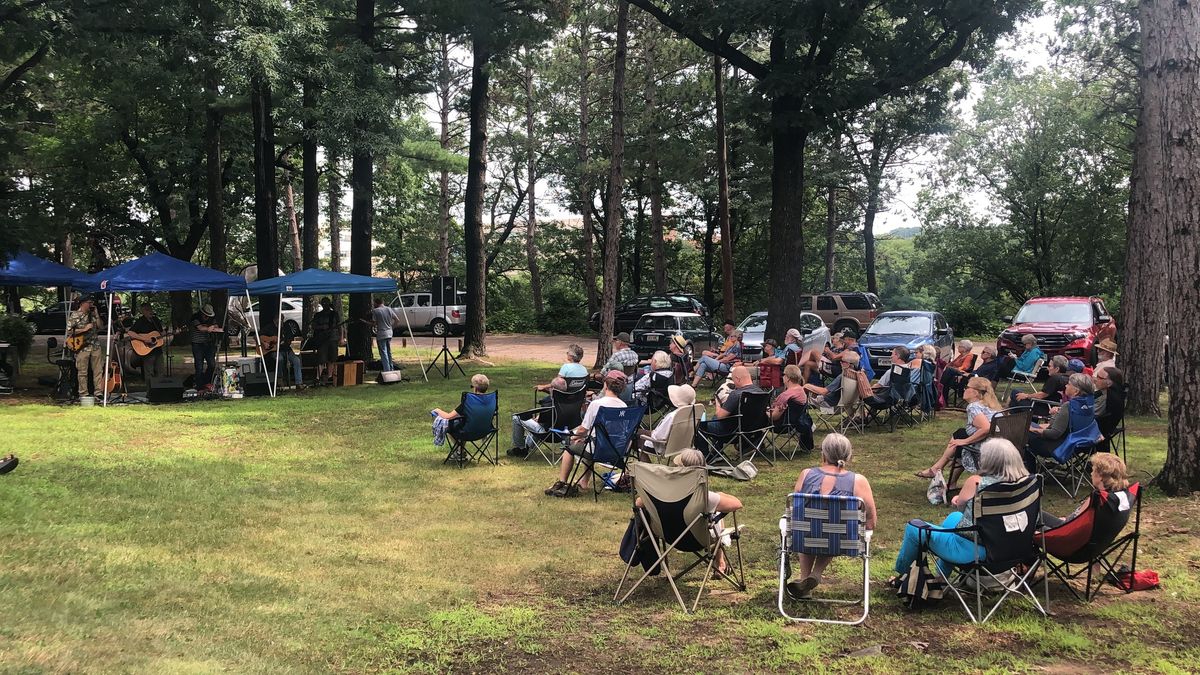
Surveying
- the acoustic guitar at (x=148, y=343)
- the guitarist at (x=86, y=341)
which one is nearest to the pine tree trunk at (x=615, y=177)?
the acoustic guitar at (x=148, y=343)

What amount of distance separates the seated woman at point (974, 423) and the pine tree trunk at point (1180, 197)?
56.6 inches

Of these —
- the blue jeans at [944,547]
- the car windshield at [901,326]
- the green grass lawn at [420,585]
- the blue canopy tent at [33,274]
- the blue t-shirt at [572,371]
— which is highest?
the blue canopy tent at [33,274]

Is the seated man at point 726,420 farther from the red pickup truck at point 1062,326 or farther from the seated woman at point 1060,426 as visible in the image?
the red pickup truck at point 1062,326

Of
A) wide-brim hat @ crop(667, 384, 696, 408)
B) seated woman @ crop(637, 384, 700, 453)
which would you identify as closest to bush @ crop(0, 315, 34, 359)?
seated woman @ crop(637, 384, 700, 453)

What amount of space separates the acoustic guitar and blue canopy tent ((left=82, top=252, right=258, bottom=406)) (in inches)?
15.0

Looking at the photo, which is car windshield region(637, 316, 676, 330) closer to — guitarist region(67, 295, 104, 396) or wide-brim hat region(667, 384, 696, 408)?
guitarist region(67, 295, 104, 396)

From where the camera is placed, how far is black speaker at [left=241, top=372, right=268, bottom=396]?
1384cm

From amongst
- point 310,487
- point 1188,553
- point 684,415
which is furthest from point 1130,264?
point 310,487

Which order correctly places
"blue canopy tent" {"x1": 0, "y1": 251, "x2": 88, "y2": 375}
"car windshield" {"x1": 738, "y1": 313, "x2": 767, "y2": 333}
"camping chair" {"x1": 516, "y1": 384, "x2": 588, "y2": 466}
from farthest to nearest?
"car windshield" {"x1": 738, "y1": 313, "x2": 767, "y2": 333} < "blue canopy tent" {"x1": 0, "y1": 251, "x2": 88, "y2": 375} < "camping chair" {"x1": 516, "y1": 384, "x2": 588, "y2": 466}

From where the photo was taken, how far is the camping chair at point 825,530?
4371 millimetres

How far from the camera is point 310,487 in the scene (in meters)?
7.34

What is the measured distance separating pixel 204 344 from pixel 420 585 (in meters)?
10.2

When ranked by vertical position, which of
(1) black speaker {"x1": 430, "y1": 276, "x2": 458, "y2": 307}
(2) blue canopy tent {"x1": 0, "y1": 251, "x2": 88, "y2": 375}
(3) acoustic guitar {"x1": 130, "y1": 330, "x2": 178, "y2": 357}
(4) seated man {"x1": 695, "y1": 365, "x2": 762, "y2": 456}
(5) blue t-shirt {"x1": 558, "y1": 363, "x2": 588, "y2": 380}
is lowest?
(4) seated man {"x1": 695, "y1": 365, "x2": 762, "y2": 456}

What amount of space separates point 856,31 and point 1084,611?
1313 cm
